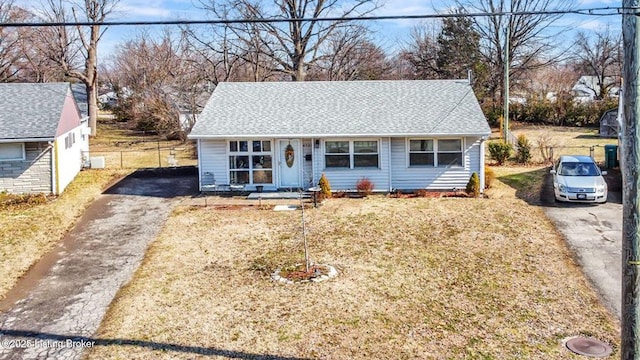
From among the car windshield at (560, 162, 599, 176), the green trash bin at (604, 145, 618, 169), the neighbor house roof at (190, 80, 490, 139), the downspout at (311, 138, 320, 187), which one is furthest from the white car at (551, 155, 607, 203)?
the downspout at (311, 138, 320, 187)

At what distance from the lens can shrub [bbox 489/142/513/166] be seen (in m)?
26.3

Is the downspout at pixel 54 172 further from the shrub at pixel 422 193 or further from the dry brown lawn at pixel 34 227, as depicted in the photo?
the shrub at pixel 422 193

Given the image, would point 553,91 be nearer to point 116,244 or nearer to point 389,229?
point 389,229

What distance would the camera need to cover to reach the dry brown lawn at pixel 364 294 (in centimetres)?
892

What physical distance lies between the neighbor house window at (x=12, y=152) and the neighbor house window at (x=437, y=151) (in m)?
14.7

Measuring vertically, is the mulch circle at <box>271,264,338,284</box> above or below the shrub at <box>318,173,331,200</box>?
below

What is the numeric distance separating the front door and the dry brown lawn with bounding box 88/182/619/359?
3.93 m

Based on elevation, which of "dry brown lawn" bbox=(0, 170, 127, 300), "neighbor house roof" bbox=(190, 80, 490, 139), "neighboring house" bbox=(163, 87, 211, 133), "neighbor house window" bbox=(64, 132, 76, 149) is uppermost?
"neighboring house" bbox=(163, 87, 211, 133)

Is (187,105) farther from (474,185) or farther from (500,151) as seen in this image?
(474,185)

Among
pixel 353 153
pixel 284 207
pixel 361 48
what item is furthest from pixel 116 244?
pixel 361 48

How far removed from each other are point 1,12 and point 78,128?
23828mm

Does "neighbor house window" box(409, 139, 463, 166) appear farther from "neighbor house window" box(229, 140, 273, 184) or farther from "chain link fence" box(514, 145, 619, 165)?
"chain link fence" box(514, 145, 619, 165)

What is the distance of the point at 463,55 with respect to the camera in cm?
4541

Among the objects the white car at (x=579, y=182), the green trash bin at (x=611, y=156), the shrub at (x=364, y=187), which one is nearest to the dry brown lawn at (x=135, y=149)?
the shrub at (x=364, y=187)
